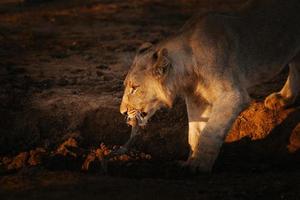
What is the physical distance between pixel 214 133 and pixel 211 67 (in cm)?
67

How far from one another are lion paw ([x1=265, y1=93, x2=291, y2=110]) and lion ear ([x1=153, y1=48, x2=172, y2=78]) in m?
1.92

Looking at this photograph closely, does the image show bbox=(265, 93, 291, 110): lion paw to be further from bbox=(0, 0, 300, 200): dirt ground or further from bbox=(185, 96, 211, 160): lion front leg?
bbox=(185, 96, 211, 160): lion front leg

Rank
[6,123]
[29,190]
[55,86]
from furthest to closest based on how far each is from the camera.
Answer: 1. [55,86]
2. [6,123]
3. [29,190]

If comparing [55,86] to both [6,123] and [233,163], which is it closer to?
[6,123]

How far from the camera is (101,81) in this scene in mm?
9273

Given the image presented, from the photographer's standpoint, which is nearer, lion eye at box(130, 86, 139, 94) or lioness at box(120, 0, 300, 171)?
lioness at box(120, 0, 300, 171)

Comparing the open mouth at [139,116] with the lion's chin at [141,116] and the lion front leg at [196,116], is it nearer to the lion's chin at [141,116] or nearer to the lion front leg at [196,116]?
the lion's chin at [141,116]

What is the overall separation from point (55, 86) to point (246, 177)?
395cm

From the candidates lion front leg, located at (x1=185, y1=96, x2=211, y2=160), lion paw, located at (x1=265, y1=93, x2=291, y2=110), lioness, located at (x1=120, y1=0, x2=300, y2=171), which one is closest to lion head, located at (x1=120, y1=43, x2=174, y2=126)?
lioness, located at (x1=120, y1=0, x2=300, y2=171)

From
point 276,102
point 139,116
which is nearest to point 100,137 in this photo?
point 139,116

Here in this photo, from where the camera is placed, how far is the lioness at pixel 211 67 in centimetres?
601

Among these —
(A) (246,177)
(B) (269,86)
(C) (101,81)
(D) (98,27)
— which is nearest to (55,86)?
(C) (101,81)

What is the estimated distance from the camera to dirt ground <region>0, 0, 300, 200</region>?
5148mm

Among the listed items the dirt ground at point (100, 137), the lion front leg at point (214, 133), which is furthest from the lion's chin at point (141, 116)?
the lion front leg at point (214, 133)
